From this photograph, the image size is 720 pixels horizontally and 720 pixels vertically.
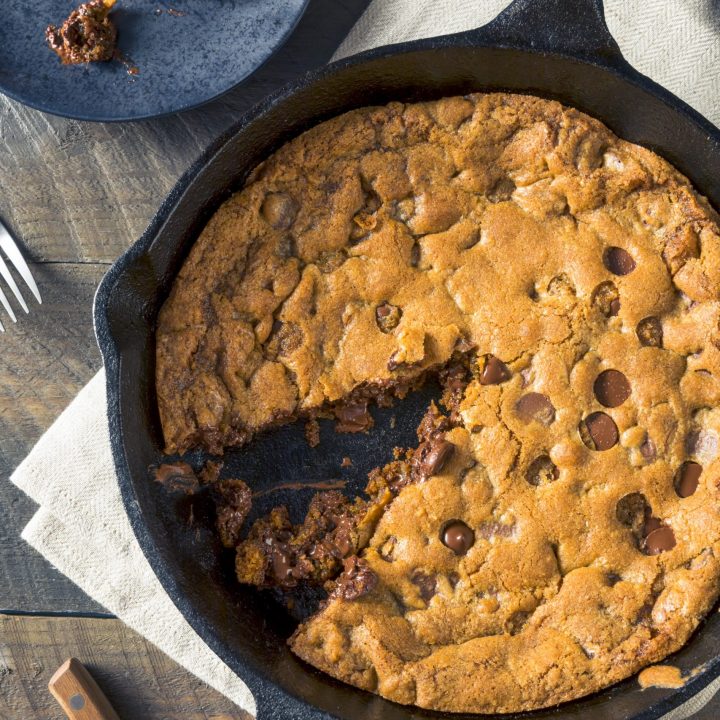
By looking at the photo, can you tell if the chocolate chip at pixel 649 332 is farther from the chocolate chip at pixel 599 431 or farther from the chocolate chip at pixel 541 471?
the chocolate chip at pixel 541 471

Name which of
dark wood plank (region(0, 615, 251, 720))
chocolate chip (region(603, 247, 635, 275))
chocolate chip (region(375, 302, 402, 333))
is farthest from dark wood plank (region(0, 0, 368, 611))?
chocolate chip (region(603, 247, 635, 275))

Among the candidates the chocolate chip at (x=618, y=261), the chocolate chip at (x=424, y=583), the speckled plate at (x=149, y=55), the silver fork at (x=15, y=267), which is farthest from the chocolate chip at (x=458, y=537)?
the silver fork at (x=15, y=267)

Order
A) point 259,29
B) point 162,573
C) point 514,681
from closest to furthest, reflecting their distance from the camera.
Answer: point 162,573, point 514,681, point 259,29

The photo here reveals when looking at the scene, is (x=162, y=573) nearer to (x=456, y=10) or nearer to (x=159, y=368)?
(x=159, y=368)

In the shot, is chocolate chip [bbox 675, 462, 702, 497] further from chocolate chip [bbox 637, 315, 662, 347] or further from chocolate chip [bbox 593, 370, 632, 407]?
chocolate chip [bbox 637, 315, 662, 347]

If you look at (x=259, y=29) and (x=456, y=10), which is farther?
(x=456, y=10)

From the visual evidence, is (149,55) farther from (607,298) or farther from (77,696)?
(77,696)

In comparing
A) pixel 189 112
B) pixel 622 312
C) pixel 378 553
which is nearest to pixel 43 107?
pixel 189 112

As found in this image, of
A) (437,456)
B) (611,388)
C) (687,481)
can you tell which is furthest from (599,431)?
(437,456)
